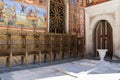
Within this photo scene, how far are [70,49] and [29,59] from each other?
8.72 feet

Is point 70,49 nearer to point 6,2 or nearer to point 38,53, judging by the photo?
point 38,53

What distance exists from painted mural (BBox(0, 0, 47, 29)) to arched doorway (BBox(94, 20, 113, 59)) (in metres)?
3.25

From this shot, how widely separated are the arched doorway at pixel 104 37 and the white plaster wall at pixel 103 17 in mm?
313

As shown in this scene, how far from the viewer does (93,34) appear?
9.04 meters

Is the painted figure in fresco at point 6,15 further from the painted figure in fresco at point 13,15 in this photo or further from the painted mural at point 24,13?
the painted figure in fresco at point 13,15

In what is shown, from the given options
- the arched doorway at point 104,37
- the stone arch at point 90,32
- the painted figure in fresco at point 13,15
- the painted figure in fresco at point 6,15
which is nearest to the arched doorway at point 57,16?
the stone arch at point 90,32

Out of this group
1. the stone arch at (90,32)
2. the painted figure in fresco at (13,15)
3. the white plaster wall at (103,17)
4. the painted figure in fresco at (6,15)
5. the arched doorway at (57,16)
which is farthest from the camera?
the stone arch at (90,32)

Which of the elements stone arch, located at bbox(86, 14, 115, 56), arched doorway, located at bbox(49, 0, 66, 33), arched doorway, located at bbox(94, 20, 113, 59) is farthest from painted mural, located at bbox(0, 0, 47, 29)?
arched doorway, located at bbox(94, 20, 113, 59)

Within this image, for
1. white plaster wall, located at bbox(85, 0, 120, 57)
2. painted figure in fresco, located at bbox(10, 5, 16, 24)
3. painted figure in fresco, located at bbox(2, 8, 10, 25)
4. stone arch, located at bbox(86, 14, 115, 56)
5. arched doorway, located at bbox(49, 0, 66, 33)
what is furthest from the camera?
stone arch, located at bbox(86, 14, 115, 56)

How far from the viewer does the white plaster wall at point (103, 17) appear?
780 cm

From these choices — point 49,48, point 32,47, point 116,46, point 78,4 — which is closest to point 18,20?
point 32,47

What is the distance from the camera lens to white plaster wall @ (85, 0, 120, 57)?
25.6ft

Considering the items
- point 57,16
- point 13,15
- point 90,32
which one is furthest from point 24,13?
point 90,32

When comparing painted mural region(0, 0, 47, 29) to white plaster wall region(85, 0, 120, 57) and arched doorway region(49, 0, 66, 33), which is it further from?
white plaster wall region(85, 0, 120, 57)
